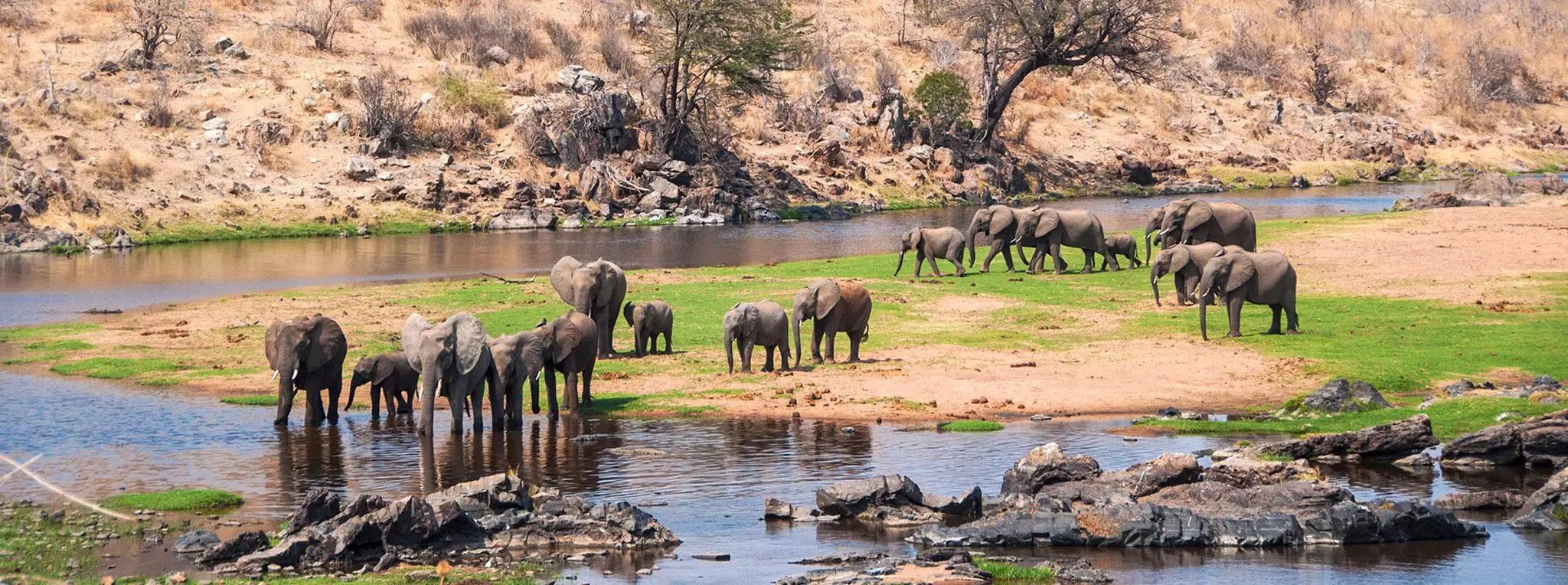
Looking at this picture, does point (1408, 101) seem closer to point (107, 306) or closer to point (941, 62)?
point (941, 62)

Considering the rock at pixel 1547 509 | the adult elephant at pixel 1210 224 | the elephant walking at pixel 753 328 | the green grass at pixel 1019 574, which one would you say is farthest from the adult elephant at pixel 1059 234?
the green grass at pixel 1019 574

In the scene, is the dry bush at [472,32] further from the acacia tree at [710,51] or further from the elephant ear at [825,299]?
the elephant ear at [825,299]

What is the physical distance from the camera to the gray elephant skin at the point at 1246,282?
29.2 m

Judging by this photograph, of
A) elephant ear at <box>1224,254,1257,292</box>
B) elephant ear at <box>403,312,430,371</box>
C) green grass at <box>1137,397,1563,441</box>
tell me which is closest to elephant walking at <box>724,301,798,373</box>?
elephant ear at <box>403,312,430,371</box>

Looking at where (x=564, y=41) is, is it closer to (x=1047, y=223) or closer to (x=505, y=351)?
(x=1047, y=223)

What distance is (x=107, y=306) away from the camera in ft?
127

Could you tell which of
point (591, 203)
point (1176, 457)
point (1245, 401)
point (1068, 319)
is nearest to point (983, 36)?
point (591, 203)

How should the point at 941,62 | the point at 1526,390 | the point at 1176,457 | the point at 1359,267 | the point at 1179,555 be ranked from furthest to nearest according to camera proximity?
1. the point at 941,62
2. the point at 1359,267
3. the point at 1526,390
4. the point at 1176,457
5. the point at 1179,555

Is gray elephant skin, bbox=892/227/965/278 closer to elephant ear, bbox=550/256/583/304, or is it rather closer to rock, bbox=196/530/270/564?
elephant ear, bbox=550/256/583/304

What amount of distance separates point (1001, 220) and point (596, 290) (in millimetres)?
15477

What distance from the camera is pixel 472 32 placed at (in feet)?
261

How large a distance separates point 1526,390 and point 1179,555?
9.89 m

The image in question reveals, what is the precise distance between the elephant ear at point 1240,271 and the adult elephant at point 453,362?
44.0 ft

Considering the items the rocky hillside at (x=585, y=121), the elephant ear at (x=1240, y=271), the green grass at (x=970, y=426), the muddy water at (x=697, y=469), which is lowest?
the muddy water at (x=697, y=469)
